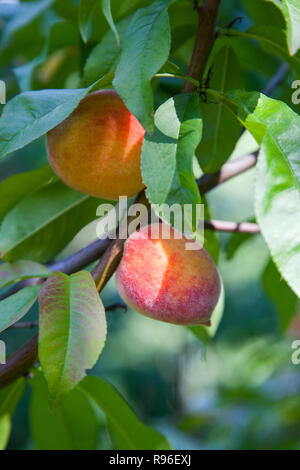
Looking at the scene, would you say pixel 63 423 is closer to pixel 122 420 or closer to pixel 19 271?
pixel 122 420

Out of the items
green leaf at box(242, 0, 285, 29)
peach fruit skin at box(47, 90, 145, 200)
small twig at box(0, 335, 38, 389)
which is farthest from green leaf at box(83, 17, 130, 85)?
small twig at box(0, 335, 38, 389)

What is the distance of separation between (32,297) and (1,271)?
0.12 meters

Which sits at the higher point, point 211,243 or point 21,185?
point 21,185

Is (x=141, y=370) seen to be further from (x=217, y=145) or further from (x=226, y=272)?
(x=217, y=145)

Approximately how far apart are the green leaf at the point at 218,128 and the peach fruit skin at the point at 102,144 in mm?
165

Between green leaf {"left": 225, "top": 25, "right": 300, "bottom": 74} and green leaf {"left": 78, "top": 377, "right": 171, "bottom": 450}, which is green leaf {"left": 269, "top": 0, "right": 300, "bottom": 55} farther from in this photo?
green leaf {"left": 78, "top": 377, "right": 171, "bottom": 450}

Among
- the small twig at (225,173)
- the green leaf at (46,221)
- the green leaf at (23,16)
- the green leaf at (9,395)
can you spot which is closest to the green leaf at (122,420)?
the green leaf at (9,395)

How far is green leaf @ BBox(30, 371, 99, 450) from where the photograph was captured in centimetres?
85

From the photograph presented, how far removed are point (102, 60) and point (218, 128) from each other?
0.55ft

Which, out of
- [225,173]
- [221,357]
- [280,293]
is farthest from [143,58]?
[221,357]

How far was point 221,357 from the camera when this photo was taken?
255 centimetres

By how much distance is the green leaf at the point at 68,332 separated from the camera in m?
0.46

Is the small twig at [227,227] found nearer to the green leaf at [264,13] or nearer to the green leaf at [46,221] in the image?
the green leaf at [46,221]
